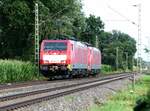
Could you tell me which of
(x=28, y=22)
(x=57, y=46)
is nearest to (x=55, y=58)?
(x=57, y=46)

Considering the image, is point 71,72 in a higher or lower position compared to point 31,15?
lower

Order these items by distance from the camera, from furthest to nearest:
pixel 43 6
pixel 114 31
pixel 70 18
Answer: pixel 114 31
pixel 70 18
pixel 43 6

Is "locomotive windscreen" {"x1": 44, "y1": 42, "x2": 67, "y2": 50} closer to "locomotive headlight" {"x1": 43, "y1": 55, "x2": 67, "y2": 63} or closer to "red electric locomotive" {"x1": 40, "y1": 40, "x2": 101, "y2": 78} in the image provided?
"red electric locomotive" {"x1": 40, "y1": 40, "x2": 101, "y2": 78}

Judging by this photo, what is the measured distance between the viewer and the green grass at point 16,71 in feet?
139

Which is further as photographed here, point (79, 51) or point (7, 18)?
point (7, 18)

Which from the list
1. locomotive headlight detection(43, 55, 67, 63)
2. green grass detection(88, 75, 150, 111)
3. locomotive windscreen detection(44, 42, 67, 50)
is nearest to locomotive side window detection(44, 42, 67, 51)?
locomotive windscreen detection(44, 42, 67, 50)

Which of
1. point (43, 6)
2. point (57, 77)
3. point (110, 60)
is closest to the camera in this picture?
point (57, 77)

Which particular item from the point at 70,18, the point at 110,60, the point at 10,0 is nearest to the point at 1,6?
the point at 10,0

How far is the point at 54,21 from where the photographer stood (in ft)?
217

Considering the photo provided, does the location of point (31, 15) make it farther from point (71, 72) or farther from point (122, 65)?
point (122, 65)

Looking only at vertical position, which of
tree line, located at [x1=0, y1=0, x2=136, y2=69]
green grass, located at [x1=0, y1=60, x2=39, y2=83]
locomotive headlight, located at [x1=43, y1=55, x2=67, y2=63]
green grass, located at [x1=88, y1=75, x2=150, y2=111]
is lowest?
green grass, located at [x1=88, y1=75, x2=150, y2=111]

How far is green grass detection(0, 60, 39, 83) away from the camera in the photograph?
139 ft

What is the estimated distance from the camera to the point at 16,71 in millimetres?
44688

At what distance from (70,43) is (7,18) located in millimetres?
22779
